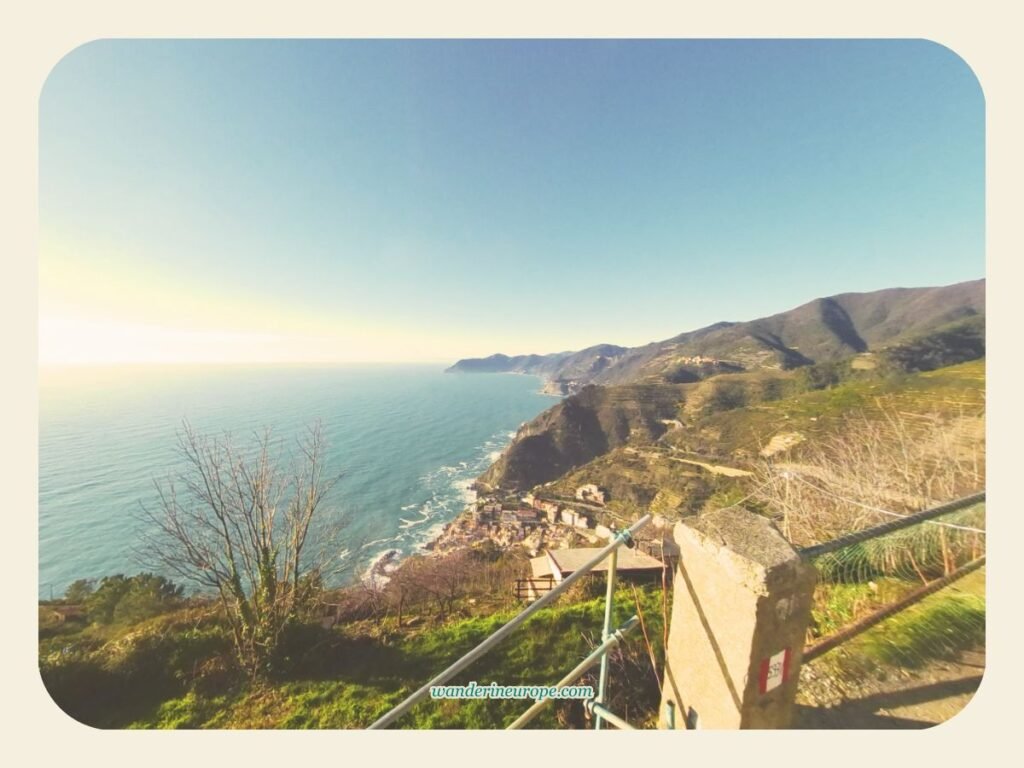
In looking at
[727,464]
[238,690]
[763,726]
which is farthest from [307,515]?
[727,464]

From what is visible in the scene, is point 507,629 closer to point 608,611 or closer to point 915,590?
point 608,611

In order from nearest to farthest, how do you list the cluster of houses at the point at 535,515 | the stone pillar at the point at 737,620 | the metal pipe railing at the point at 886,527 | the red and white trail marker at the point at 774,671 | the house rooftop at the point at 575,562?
the stone pillar at the point at 737,620 → the red and white trail marker at the point at 774,671 → the metal pipe railing at the point at 886,527 → the house rooftop at the point at 575,562 → the cluster of houses at the point at 535,515

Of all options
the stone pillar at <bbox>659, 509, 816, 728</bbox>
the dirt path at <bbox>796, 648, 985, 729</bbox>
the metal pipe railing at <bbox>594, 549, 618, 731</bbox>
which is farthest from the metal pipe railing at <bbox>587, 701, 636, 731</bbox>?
the dirt path at <bbox>796, 648, 985, 729</bbox>

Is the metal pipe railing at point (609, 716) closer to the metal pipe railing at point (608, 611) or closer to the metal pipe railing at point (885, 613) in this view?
the metal pipe railing at point (608, 611)

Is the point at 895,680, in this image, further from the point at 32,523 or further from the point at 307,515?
the point at 32,523

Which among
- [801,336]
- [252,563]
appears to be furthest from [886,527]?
[801,336]

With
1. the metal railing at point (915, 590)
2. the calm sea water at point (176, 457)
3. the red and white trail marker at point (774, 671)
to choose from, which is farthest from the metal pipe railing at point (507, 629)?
the calm sea water at point (176, 457)
